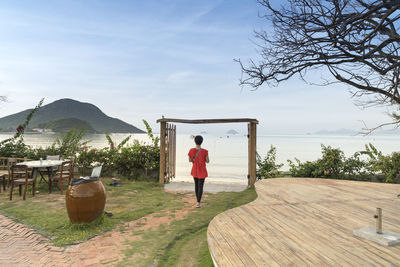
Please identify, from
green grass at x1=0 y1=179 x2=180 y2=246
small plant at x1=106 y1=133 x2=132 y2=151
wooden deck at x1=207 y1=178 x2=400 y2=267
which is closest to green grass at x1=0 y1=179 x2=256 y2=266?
green grass at x1=0 y1=179 x2=180 y2=246

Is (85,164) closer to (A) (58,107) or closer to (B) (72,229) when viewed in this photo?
(B) (72,229)

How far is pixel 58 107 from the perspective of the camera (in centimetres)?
5997

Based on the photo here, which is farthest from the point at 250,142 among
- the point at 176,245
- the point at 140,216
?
the point at 176,245

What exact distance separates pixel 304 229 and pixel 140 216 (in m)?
3.49

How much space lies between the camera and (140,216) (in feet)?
16.1

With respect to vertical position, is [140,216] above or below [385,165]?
below

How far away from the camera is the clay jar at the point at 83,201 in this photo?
4156mm

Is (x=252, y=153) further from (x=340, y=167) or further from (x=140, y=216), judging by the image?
(x=140, y=216)

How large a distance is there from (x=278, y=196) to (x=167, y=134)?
561 cm

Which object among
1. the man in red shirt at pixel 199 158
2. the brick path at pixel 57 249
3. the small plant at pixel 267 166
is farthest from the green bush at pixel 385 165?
the brick path at pixel 57 249

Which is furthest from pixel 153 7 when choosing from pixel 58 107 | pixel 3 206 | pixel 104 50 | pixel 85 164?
pixel 58 107

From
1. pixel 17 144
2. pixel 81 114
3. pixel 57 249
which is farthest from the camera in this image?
pixel 81 114

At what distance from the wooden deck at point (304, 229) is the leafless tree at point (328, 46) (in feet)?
8.37

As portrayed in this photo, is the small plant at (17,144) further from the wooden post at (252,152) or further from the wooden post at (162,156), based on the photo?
the wooden post at (252,152)
